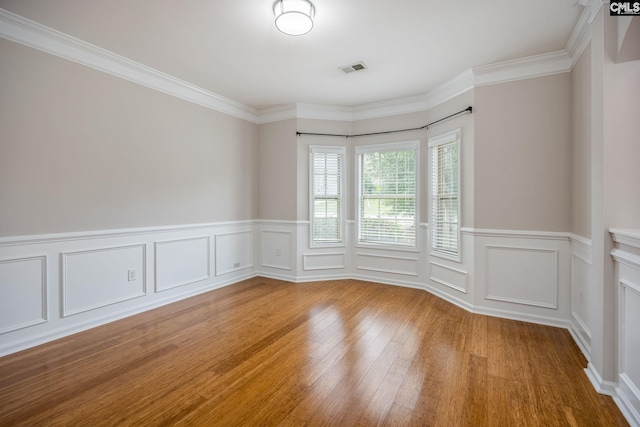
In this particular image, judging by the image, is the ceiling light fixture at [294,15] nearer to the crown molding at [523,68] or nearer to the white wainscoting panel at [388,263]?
the crown molding at [523,68]

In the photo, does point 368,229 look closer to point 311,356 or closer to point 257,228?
point 257,228

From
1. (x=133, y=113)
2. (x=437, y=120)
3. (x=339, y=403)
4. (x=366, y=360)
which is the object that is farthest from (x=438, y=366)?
(x=133, y=113)

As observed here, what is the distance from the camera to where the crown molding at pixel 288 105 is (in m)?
2.71

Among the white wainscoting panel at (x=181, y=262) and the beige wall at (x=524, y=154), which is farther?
the white wainscoting panel at (x=181, y=262)

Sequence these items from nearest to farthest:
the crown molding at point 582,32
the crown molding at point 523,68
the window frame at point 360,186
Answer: the crown molding at point 582,32 → the crown molding at point 523,68 → the window frame at point 360,186

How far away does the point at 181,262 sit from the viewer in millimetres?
4188

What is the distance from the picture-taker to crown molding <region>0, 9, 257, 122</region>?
2.67 meters

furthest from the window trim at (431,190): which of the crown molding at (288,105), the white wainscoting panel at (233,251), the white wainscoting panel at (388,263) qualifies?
the white wainscoting panel at (233,251)

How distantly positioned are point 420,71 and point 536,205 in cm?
207

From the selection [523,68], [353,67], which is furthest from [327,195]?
[523,68]

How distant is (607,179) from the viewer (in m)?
2.11

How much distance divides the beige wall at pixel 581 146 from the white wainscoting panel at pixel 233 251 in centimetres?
446

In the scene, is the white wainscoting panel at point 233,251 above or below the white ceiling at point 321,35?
below

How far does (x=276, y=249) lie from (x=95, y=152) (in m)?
2.92
